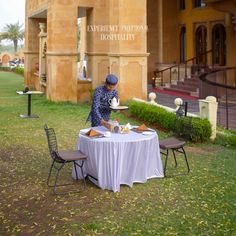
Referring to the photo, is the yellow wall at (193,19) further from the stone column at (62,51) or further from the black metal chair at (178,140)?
A: the black metal chair at (178,140)

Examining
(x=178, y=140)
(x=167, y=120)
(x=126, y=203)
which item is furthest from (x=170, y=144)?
(x=167, y=120)

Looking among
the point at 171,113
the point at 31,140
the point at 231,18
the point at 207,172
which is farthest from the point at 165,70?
the point at 207,172

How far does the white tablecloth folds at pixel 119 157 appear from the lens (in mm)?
6723

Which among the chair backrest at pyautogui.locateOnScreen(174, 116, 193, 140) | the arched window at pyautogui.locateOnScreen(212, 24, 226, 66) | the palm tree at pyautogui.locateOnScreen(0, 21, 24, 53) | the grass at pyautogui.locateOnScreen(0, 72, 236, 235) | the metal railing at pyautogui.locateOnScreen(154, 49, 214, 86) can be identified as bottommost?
the grass at pyautogui.locateOnScreen(0, 72, 236, 235)

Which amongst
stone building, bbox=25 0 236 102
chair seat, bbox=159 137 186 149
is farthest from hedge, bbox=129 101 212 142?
stone building, bbox=25 0 236 102

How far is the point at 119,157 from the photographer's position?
674cm

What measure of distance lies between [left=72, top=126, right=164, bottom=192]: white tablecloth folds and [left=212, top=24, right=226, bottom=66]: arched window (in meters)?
15.5

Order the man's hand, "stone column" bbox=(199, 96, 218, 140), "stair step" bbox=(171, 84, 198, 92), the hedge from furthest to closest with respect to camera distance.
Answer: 1. "stair step" bbox=(171, 84, 198, 92)
2. "stone column" bbox=(199, 96, 218, 140)
3. the hedge
4. the man's hand

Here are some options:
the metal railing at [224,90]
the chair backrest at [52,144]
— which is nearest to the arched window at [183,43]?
the metal railing at [224,90]

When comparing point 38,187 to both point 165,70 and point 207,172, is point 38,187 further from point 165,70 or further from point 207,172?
point 165,70

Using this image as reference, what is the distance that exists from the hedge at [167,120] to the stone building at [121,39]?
8.20 ft

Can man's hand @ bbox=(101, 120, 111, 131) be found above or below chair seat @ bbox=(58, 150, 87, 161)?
above

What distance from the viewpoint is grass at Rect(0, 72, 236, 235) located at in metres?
5.39

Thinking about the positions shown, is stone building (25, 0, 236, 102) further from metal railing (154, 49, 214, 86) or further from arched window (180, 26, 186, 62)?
metal railing (154, 49, 214, 86)
